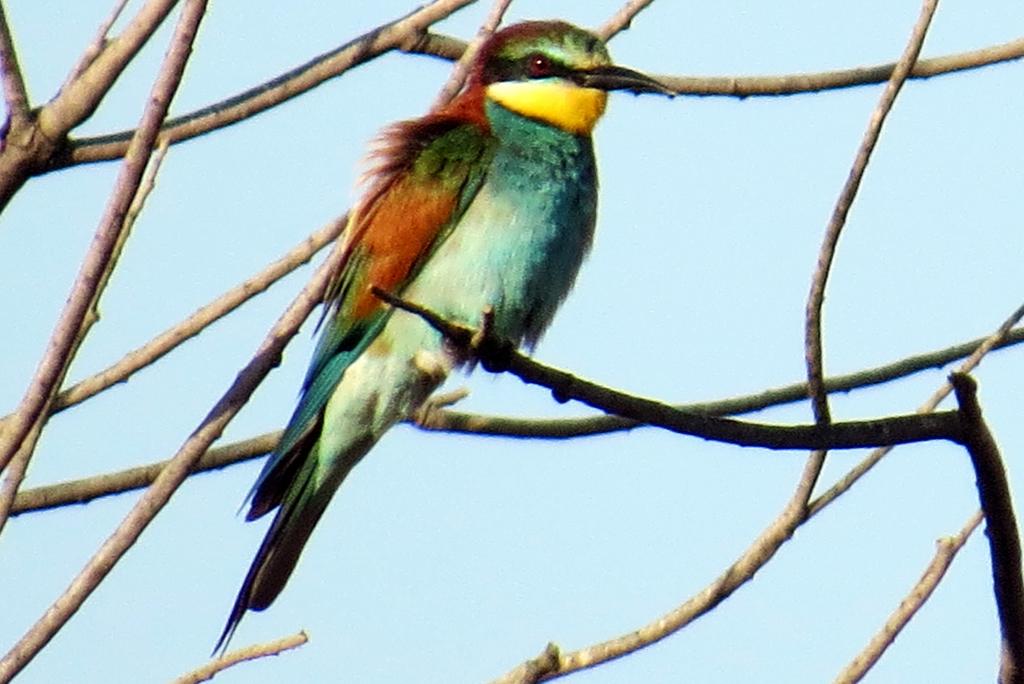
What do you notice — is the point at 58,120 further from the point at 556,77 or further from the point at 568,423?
the point at 556,77

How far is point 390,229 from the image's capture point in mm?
3455

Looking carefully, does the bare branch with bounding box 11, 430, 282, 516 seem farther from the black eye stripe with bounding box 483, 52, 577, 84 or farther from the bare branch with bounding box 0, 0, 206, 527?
the black eye stripe with bounding box 483, 52, 577, 84

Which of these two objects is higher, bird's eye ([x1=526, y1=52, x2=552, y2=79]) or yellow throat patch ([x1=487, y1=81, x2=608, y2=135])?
bird's eye ([x1=526, y1=52, x2=552, y2=79])

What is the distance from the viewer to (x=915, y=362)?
2773 mm

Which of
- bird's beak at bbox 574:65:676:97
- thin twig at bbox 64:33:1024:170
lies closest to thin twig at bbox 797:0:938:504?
thin twig at bbox 64:33:1024:170

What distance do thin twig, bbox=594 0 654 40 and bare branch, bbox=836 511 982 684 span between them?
1014 mm

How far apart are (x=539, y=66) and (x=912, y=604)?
1.89 metres

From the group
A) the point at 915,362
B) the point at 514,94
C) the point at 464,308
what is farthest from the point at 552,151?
the point at 915,362

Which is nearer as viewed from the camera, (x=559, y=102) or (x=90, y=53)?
(x=90, y=53)

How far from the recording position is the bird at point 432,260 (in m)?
3.36

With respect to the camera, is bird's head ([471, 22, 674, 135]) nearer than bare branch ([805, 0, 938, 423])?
No

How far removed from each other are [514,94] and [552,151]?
0.20m

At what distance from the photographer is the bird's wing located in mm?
3428

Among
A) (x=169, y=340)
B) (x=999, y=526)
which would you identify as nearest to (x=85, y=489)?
(x=169, y=340)
